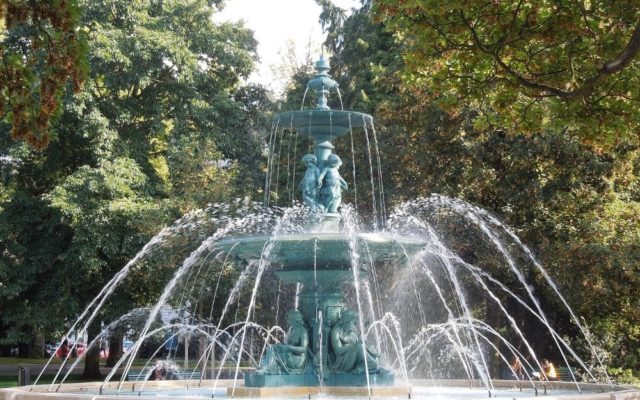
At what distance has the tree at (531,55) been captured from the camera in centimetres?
1087

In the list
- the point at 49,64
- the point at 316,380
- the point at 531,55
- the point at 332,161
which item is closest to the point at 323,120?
the point at 332,161

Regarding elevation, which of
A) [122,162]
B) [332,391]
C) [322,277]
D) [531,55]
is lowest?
[332,391]

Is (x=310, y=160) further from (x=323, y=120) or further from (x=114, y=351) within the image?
(x=114, y=351)

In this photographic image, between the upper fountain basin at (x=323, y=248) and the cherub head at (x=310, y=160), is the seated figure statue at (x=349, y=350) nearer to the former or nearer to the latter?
the upper fountain basin at (x=323, y=248)

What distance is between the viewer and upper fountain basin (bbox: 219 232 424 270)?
451 inches

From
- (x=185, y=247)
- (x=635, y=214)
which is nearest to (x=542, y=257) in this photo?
(x=635, y=214)

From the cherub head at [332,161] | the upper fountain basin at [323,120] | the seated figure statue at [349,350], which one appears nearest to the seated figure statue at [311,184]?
the cherub head at [332,161]

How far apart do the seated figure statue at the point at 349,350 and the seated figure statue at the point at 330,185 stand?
1.70 metres

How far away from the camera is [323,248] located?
38.4 ft

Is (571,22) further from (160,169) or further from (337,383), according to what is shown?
(160,169)

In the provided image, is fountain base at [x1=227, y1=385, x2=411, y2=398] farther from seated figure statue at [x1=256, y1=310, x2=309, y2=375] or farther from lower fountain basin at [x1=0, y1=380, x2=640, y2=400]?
seated figure statue at [x1=256, y1=310, x2=309, y2=375]

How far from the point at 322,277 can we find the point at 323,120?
7.60 ft

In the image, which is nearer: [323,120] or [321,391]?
[321,391]

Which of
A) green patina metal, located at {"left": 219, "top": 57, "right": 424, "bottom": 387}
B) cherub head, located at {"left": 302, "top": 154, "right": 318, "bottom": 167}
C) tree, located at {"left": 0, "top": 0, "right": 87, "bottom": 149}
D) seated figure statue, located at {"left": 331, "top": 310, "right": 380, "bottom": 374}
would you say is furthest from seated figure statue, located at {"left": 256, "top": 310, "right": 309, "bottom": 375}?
tree, located at {"left": 0, "top": 0, "right": 87, "bottom": 149}
